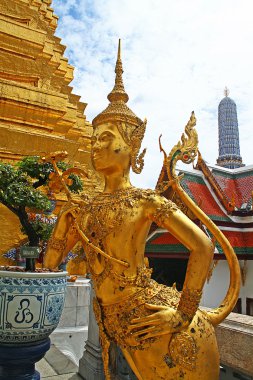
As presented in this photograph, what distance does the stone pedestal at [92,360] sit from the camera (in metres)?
3.51

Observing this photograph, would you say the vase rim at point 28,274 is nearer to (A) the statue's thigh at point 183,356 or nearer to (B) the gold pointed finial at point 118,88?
(A) the statue's thigh at point 183,356

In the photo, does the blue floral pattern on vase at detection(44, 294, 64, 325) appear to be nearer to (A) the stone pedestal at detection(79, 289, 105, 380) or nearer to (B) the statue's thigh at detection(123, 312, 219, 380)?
(A) the stone pedestal at detection(79, 289, 105, 380)

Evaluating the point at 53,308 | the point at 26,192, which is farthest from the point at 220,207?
the point at 53,308

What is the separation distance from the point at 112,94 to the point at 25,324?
1912 millimetres

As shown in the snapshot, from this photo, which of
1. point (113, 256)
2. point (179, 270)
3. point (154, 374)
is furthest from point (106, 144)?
point (179, 270)

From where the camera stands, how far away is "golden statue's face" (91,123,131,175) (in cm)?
203

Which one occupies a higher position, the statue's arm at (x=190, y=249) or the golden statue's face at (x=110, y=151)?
the golden statue's face at (x=110, y=151)

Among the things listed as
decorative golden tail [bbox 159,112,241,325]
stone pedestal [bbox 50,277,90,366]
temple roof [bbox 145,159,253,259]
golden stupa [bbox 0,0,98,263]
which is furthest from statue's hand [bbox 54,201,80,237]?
temple roof [bbox 145,159,253,259]

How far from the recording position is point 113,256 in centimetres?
188

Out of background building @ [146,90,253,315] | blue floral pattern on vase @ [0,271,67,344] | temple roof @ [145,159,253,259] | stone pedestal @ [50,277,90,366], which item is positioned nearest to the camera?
blue floral pattern on vase @ [0,271,67,344]

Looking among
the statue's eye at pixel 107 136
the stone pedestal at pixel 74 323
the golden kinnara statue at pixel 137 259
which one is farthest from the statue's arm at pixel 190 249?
the stone pedestal at pixel 74 323

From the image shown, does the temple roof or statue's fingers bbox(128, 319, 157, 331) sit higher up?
the temple roof

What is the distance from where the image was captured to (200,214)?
1.93 meters

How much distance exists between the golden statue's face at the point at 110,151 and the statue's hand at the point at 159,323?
2.81 feet
